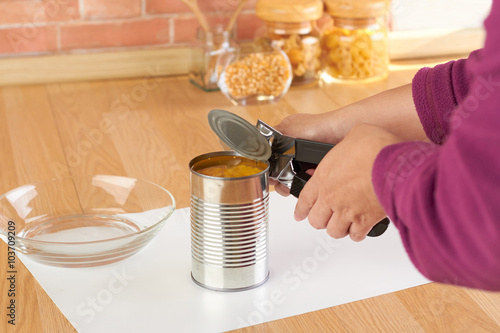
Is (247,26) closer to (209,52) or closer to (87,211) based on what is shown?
(209,52)

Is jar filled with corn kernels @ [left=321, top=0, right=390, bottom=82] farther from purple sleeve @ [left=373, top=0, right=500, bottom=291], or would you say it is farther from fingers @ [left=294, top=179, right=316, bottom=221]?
purple sleeve @ [left=373, top=0, right=500, bottom=291]

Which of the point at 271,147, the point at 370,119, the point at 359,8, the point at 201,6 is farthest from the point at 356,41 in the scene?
the point at 271,147

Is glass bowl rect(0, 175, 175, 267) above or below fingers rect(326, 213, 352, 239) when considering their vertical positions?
below

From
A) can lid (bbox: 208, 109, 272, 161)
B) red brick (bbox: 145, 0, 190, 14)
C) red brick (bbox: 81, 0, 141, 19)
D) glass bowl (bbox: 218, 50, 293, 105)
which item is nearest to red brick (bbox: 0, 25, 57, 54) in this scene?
red brick (bbox: 81, 0, 141, 19)

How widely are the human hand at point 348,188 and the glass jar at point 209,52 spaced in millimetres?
825

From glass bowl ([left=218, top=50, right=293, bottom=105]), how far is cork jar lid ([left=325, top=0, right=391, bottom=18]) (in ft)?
0.69

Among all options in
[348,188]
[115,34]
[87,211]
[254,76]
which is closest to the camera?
[348,188]

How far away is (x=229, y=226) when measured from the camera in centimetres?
84

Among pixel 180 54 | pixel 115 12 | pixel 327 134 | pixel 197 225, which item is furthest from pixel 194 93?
pixel 197 225

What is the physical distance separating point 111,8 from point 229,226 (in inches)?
42.0

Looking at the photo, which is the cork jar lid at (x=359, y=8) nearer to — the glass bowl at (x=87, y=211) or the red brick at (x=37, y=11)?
the red brick at (x=37, y=11)

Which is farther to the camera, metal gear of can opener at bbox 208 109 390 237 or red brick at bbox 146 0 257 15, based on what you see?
red brick at bbox 146 0 257 15

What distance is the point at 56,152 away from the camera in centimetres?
137

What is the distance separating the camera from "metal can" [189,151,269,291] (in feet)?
2.71
